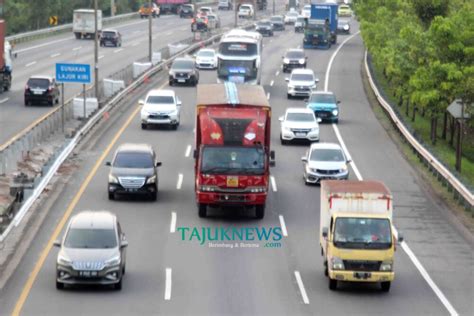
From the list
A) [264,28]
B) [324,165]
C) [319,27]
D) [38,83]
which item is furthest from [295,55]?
[324,165]

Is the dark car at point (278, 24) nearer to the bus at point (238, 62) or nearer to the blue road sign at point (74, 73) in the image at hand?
the bus at point (238, 62)

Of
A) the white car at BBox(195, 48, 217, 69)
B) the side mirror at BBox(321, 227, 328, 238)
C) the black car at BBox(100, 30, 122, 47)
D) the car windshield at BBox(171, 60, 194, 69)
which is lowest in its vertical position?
the black car at BBox(100, 30, 122, 47)

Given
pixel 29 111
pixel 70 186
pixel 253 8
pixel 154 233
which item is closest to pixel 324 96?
pixel 29 111

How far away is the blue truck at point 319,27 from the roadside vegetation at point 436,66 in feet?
106

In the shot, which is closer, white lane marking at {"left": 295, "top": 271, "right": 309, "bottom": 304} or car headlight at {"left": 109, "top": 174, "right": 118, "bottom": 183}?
white lane marking at {"left": 295, "top": 271, "right": 309, "bottom": 304}

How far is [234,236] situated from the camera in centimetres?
3738

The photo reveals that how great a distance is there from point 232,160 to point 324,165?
8.03 meters

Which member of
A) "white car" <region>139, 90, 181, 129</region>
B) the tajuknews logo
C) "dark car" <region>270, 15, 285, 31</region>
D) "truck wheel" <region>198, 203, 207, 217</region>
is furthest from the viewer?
"dark car" <region>270, 15, 285, 31</region>

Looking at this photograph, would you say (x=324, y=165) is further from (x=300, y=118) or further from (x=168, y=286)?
(x=168, y=286)

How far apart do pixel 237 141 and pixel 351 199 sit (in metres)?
9.06

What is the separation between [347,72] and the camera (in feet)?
300

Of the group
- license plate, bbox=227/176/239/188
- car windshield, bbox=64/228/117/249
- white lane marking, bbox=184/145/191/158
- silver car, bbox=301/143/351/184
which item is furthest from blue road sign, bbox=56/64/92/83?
car windshield, bbox=64/228/117/249

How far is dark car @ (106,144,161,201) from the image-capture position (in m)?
41.4

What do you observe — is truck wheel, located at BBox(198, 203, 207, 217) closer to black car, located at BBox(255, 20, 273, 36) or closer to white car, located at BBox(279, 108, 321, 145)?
white car, located at BBox(279, 108, 321, 145)
